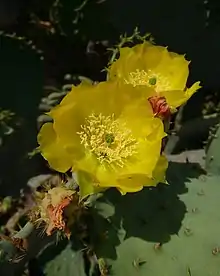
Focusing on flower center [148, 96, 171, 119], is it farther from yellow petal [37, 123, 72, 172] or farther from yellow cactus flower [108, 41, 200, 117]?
yellow petal [37, 123, 72, 172]

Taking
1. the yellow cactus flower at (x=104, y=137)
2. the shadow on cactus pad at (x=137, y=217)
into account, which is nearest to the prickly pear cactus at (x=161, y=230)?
the shadow on cactus pad at (x=137, y=217)

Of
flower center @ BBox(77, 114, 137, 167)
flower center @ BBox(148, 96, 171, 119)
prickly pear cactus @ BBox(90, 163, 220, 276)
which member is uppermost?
flower center @ BBox(148, 96, 171, 119)

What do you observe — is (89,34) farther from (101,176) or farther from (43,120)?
(101,176)

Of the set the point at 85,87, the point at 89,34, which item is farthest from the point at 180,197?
the point at 89,34

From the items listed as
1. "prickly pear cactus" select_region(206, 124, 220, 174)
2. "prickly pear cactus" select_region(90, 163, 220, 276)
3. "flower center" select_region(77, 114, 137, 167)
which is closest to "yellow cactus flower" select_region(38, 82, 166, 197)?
"flower center" select_region(77, 114, 137, 167)

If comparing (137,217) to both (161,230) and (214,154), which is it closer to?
(161,230)

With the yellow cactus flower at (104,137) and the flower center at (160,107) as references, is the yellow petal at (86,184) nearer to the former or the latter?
the yellow cactus flower at (104,137)
